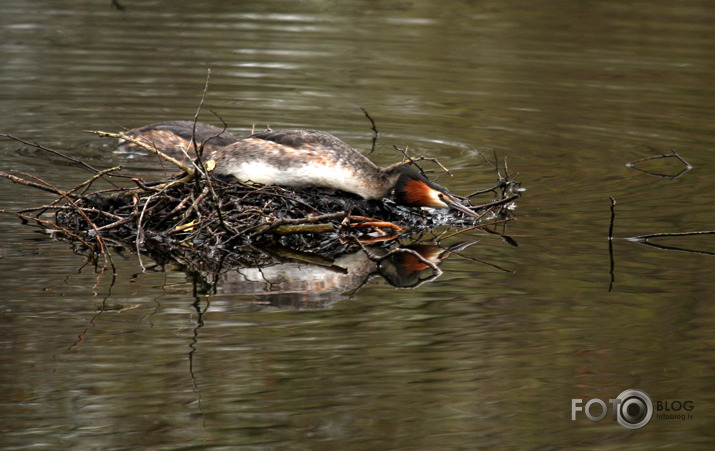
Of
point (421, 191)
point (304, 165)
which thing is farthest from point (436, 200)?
point (304, 165)

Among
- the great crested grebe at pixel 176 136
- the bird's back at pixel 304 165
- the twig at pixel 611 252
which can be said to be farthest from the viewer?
the great crested grebe at pixel 176 136

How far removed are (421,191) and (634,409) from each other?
282cm

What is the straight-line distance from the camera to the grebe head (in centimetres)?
758

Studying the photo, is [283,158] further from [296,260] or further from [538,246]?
[538,246]

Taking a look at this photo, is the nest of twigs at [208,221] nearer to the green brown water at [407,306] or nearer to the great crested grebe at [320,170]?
the great crested grebe at [320,170]

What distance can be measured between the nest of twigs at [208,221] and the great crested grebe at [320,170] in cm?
11

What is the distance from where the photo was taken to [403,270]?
6.88 metres

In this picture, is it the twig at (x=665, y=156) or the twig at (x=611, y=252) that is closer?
the twig at (x=611, y=252)

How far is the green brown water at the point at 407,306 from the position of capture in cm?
490

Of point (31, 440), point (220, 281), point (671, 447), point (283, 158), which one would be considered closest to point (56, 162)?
point (283, 158)

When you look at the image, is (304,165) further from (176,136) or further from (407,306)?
(176,136)

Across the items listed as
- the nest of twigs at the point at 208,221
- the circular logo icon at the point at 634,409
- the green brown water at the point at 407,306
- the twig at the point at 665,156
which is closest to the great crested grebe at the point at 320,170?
the nest of twigs at the point at 208,221

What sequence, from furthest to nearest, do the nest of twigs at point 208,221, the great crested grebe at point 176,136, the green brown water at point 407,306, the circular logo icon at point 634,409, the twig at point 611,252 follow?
the great crested grebe at point 176,136 → the nest of twigs at point 208,221 → the twig at point 611,252 → the circular logo icon at point 634,409 → the green brown water at point 407,306

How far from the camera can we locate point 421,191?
7625mm
